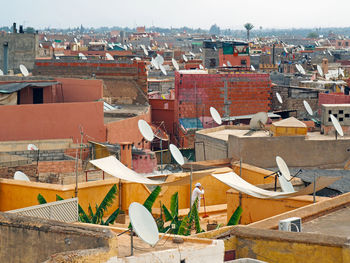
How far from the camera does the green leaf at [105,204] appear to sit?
12.6 meters

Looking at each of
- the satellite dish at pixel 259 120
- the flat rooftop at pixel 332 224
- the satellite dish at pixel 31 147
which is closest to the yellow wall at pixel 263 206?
the flat rooftop at pixel 332 224

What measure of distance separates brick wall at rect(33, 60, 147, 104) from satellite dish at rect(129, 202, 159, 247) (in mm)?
23314

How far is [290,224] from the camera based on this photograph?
9.47 metres

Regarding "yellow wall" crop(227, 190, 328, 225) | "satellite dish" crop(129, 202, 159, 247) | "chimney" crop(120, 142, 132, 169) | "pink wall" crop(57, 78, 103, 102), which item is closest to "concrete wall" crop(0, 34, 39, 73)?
"pink wall" crop(57, 78, 103, 102)

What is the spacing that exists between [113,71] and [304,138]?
1505 centimetres

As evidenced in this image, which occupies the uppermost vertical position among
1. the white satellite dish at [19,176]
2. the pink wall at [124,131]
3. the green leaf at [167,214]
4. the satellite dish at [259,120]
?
the satellite dish at [259,120]

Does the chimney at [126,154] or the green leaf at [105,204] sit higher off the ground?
the green leaf at [105,204]

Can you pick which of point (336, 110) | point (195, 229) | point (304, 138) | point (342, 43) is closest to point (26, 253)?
point (195, 229)

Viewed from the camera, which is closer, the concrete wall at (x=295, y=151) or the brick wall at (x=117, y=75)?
the concrete wall at (x=295, y=151)

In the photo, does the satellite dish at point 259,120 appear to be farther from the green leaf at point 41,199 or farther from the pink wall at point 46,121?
the green leaf at point 41,199

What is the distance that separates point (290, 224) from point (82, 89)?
1922cm

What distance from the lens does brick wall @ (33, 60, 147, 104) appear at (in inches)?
1228

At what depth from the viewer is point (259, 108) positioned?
1225 inches

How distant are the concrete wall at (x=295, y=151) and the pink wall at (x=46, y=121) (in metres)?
6.30
